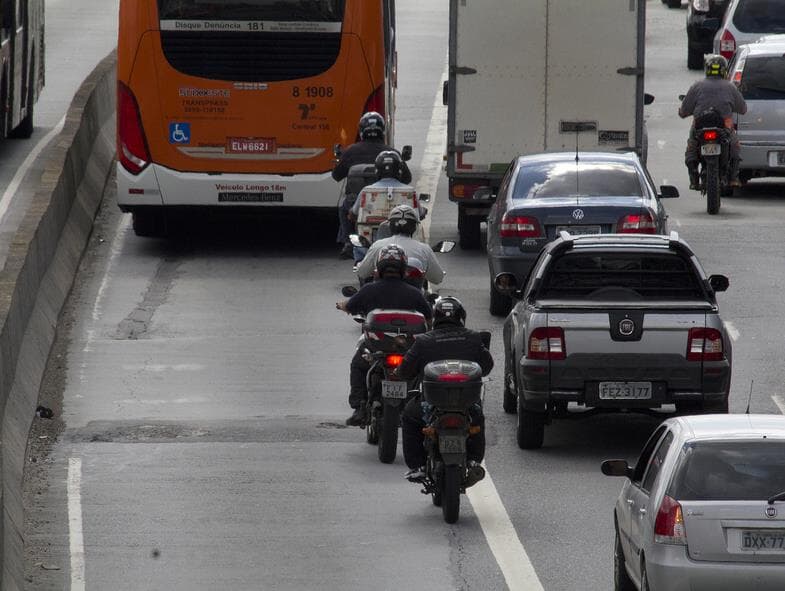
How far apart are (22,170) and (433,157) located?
20.9 feet

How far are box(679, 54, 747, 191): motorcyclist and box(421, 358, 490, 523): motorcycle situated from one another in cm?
1422

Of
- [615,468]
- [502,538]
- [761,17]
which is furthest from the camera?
[761,17]

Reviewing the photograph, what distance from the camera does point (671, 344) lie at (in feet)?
55.1

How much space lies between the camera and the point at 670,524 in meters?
10.8

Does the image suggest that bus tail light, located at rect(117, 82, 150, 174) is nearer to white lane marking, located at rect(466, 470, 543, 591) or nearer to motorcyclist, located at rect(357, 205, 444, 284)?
motorcyclist, located at rect(357, 205, 444, 284)

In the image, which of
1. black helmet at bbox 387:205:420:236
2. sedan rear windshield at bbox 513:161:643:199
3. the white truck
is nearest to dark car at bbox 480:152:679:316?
sedan rear windshield at bbox 513:161:643:199

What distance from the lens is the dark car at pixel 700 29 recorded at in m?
43.6

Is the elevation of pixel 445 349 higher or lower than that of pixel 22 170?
higher

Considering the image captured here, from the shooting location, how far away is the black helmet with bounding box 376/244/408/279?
1698cm

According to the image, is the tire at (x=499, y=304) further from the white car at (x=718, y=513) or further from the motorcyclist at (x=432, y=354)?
the white car at (x=718, y=513)

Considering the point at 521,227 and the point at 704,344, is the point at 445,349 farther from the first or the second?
the point at 521,227

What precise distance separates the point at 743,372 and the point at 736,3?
19.2 m

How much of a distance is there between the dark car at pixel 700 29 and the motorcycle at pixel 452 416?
28862mm

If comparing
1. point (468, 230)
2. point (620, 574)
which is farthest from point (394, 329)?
point (468, 230)
